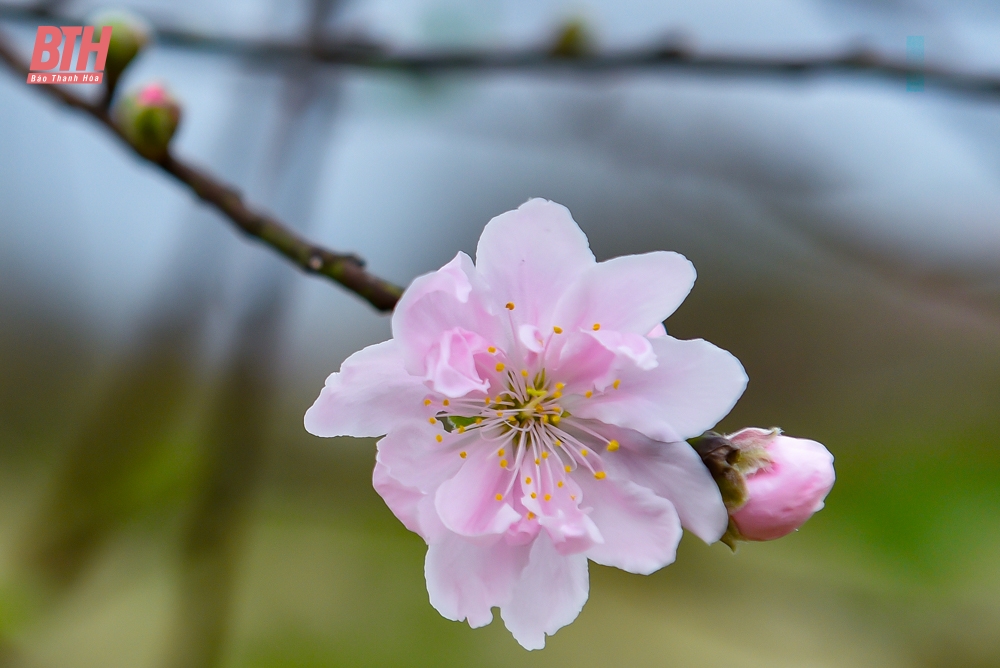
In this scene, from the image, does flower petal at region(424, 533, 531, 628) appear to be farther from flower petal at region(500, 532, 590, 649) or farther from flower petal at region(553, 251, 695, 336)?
flower petal at region(553, 251, 695, 336)

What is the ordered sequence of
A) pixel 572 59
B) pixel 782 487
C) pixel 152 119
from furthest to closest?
pixel 572 59 → pixel 152 119 → pixel 782 487

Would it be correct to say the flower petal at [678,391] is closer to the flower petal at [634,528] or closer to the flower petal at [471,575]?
the flower petal at [634,528]

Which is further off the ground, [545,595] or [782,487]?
[782,487]

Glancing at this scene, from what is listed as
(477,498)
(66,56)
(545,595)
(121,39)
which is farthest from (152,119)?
(545,595)

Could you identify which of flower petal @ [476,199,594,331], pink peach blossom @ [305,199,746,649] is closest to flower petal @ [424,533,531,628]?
pink peach blossom @ [305,199,746,649]

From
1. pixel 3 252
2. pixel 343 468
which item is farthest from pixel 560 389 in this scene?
pixel 3 252

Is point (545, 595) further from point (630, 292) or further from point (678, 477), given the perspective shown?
point (630, 292)
